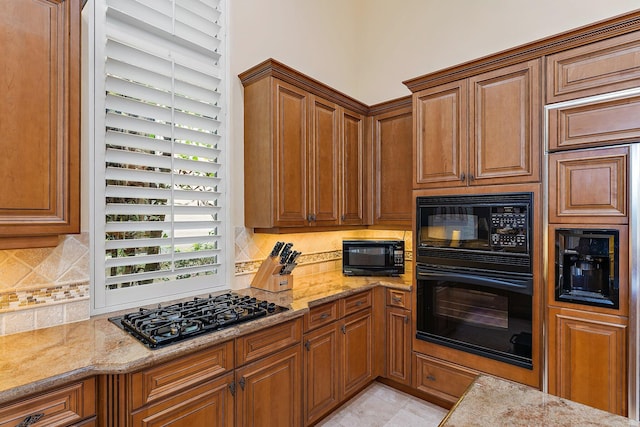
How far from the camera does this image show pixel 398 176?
305 centimetres

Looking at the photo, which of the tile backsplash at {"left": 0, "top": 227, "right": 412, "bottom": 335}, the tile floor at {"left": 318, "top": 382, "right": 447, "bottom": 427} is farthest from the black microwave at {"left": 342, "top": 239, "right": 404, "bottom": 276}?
the tile backsplash at {"left": 0, "top": 227, "right": 412, "bottom": 335}

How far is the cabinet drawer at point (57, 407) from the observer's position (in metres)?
1.10

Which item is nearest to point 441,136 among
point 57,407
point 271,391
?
point 271,391

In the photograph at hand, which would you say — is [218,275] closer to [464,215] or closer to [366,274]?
[366,274]

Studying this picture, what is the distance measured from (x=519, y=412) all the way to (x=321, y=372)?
1532 millimetres

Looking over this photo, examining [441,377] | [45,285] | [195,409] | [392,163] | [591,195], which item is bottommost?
[441,377]

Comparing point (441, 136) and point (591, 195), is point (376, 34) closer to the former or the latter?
point (441, 136)

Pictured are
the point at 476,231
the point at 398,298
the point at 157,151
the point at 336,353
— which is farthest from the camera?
the point at 398,298

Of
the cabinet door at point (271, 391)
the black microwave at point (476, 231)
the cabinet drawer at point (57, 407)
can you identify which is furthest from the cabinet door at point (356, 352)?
the cabinet drawer at point (57, 407)

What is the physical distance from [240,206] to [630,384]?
257 cm

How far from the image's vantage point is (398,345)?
272cm

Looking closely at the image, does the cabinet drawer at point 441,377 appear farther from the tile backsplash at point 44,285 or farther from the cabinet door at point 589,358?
the tile backsplash at point 44,285

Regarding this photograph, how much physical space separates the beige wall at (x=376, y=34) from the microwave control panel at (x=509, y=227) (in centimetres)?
162

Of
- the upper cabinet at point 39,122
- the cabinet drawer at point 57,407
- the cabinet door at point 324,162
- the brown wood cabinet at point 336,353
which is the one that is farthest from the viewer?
the cabinet door at point 324,162
